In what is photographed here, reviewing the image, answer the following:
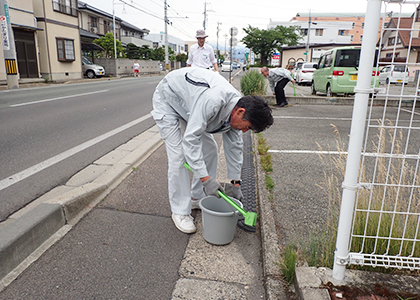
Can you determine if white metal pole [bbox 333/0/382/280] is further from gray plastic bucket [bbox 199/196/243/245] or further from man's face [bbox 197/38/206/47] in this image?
man's face [bbox 197/38/206/47]

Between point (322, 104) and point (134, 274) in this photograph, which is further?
point (322, 104)

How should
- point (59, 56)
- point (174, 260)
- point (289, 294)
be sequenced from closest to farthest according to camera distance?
point (289, 294)
point (174, 260)
point (59, 56)

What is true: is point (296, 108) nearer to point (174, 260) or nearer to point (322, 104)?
point (322, 104)

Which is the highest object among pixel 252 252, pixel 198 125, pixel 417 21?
pixel 417 21

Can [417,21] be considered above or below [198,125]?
above

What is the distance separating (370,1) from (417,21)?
0.29 m

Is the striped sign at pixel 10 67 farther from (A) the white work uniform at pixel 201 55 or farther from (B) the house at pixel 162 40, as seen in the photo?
(B) the house at pixel 162 40

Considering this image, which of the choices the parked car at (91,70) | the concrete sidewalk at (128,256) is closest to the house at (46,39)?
the parked car at (91,70)

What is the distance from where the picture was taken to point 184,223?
269cm

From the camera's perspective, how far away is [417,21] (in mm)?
1635

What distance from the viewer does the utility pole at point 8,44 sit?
14.0 metres

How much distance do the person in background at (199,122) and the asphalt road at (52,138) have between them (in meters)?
1.53

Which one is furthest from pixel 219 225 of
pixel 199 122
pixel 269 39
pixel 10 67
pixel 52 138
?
pixel 269 39

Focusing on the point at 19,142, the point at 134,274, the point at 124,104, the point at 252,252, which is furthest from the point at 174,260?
the point at 124,104
